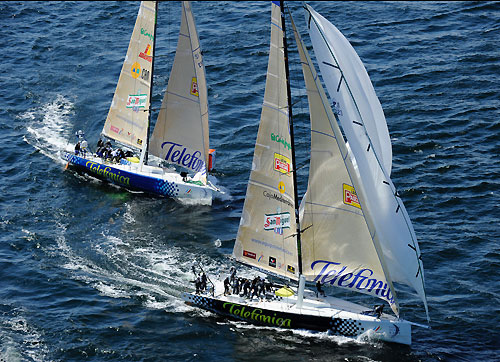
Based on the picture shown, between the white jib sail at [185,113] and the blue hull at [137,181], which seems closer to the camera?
the white jib sail at [185,113]

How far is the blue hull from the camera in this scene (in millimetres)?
69625

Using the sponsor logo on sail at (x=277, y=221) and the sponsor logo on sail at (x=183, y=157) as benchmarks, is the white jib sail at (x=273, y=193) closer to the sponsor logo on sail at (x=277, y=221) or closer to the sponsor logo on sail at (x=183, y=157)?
the sponsor logo on sail at (x=277, y=221)

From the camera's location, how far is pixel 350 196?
50406mm

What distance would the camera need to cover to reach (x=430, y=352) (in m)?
51.1

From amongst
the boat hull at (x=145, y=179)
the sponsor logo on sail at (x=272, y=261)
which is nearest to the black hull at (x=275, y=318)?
the sponsor logo on sail at (x=272, y=261)

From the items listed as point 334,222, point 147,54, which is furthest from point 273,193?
point 147,54

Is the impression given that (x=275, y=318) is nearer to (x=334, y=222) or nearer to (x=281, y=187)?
(x=334, y=222)

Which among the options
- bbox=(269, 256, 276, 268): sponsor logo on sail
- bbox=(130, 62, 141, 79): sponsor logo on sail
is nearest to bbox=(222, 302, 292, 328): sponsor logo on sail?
bbox=(269, 256, 276, 268): sponsor logo on sail

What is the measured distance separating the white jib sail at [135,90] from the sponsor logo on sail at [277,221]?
23178 millimetres

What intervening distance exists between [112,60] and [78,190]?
26.5 metres

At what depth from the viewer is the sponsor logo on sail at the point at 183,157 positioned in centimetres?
7083

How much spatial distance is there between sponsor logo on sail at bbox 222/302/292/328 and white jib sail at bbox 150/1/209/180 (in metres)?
18.9

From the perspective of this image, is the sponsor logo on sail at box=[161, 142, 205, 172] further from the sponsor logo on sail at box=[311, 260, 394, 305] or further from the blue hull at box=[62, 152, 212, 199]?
the sponsor logo on sail at box=[311, 260, 394, 305]

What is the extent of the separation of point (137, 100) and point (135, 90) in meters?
0.89
